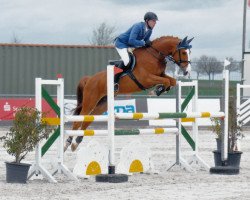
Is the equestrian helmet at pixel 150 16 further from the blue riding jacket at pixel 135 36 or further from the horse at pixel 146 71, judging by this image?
the horse at pixel 146 71

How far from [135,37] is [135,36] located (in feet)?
0.07

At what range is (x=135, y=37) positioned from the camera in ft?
37.1

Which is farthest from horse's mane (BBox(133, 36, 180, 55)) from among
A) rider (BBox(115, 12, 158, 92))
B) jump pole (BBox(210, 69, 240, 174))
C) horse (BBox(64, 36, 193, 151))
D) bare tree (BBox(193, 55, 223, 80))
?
bare tree (BBox(193, 55, 223, 80))

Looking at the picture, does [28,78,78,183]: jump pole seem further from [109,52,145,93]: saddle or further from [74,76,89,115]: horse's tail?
[74,76,89,115]: horse's tail

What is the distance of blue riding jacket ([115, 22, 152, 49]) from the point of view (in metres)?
11.3

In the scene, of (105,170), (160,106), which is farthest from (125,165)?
(160,106)

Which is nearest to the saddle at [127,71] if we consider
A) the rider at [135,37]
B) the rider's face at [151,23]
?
the rider at [135,37]

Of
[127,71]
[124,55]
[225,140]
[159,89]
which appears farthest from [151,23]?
[225,140]

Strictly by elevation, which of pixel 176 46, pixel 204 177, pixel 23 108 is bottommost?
pixel 204 177

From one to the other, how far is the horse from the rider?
0.16 meters

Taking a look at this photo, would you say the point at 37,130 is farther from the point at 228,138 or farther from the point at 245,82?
the point at 245,82

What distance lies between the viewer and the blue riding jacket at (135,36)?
A: 1126 cm

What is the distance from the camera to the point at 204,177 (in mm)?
10336

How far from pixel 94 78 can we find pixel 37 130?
2.79m
